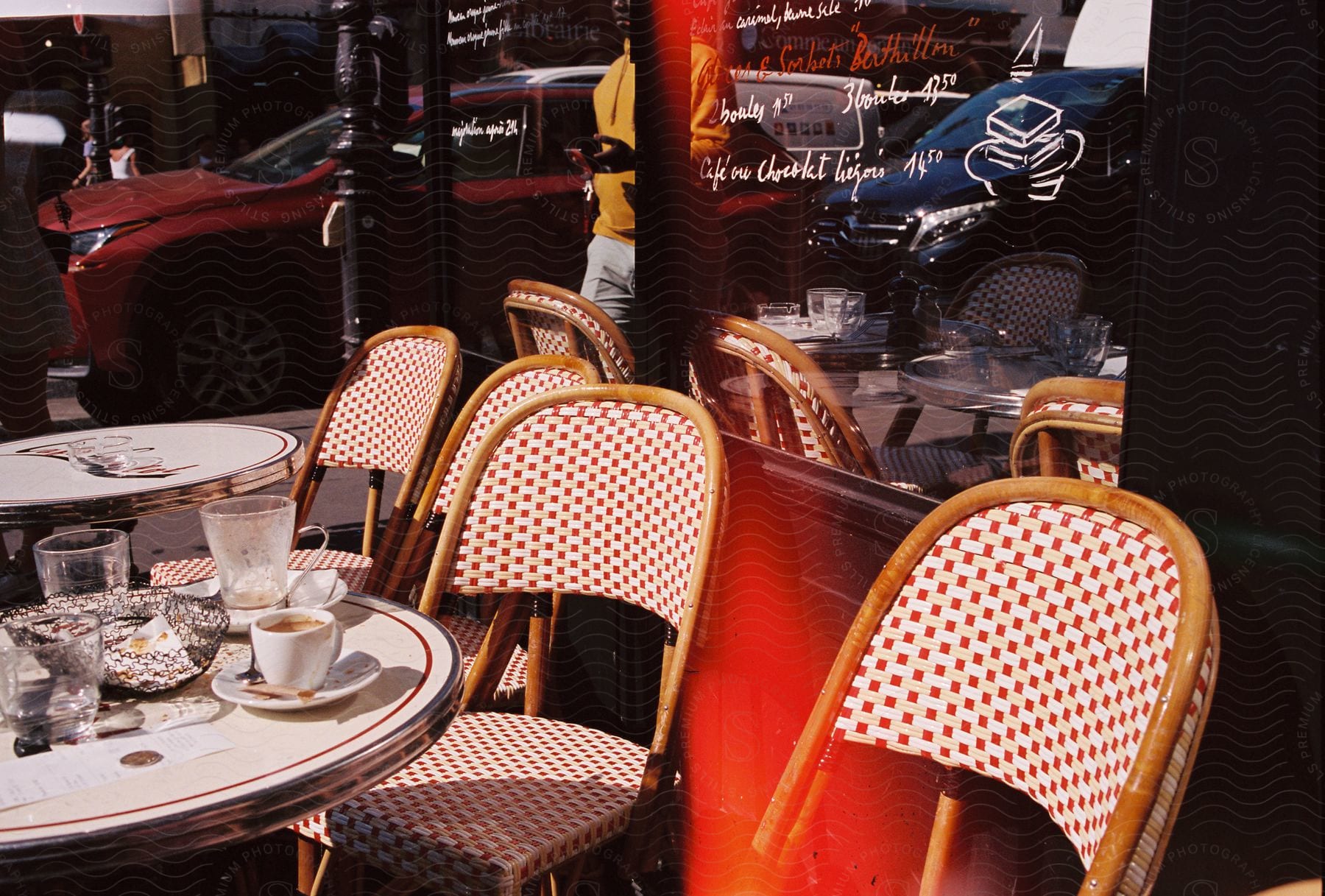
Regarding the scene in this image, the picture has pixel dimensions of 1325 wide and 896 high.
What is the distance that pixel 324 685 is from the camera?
1152mm

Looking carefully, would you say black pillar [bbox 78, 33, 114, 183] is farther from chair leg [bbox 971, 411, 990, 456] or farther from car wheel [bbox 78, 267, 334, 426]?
chair leg [bbox 971, 411, 990, 456]

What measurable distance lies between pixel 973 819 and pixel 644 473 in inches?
25.5

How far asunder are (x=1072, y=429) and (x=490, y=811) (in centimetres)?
87

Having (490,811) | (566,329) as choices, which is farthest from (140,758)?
(566,329)

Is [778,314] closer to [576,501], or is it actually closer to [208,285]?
[576,501]

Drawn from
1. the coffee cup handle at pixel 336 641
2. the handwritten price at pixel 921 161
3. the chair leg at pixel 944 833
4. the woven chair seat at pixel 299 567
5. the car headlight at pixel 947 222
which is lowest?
the woven chair seat at pixel 299 567

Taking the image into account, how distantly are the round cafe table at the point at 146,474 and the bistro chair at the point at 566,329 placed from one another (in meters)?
0.61

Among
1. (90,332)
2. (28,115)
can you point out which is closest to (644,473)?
(90,332)

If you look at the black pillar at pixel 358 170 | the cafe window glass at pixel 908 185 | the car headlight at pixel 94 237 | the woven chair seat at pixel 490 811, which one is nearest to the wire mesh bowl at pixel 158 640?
the woven chair seat at pixel 490 811

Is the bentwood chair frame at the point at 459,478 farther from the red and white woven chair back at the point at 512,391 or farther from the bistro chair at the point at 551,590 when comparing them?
the bistro chair at the point at 551,590

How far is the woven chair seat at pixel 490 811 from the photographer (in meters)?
1.35

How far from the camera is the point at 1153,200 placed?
120 cm

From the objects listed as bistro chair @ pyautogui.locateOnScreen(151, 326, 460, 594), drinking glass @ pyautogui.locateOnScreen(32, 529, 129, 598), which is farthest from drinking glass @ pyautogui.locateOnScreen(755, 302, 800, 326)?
drinking glass @ pyautogui.locateOnScreen(32, 529, 129, 598)

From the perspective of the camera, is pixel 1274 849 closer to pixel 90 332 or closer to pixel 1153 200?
pixel 1153 200
